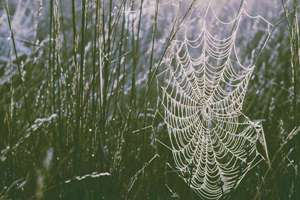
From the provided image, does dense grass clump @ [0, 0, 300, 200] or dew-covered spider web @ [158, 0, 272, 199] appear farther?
dew-covered spider web @ [158, 0, 272, 199]

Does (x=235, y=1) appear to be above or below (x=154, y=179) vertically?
above

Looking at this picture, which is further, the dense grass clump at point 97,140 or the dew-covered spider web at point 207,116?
the dew-covered spider web at point 207,116

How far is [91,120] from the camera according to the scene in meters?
1.78

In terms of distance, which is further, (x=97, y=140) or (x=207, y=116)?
(x=207, y=116)

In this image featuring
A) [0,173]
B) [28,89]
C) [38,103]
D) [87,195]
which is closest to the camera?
[87,195]

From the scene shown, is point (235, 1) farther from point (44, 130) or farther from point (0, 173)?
point (0, 173)

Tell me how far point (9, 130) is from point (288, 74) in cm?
152

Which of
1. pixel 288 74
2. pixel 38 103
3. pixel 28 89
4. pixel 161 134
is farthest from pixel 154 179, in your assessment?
pixel 288 74

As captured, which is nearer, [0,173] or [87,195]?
[87,195]

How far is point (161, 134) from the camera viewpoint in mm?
2246

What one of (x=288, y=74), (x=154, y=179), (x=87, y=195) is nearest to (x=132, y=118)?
(x=154, y=179)

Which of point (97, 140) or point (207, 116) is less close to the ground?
point (97, 140)

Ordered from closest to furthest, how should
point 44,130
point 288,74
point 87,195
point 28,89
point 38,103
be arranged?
point 87,195
point 44,130
point 38,103
point 28,89
point 288,74

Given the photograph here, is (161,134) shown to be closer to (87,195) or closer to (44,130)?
(44,130)
